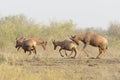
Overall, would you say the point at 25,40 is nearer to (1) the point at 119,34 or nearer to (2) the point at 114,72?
(2) the point at 114,72

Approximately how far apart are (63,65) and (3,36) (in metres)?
19.1

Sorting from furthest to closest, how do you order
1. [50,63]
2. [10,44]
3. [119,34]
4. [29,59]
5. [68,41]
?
[119,34], [10,44], [68,41], [29,59], [50,63]

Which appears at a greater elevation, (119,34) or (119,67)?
(119,34)

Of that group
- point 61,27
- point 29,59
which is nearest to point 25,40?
point 29,59

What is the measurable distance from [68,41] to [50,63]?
507 cm

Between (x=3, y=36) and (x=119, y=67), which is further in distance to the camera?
(x=3, y=36)

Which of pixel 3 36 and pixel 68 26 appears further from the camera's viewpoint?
pixel 68 26

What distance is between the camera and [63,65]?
19891mm

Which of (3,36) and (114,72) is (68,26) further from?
(114,72)

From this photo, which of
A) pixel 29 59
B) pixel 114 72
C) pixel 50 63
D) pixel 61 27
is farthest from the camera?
pixel 61 27

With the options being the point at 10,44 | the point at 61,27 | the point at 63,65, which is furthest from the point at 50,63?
the point at 61,27

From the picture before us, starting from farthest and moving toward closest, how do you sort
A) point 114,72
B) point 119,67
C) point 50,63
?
1. point 50,63
2. point 119,67
3. point 114,72

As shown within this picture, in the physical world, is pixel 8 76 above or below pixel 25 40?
below

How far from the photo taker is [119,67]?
62.8 feet
